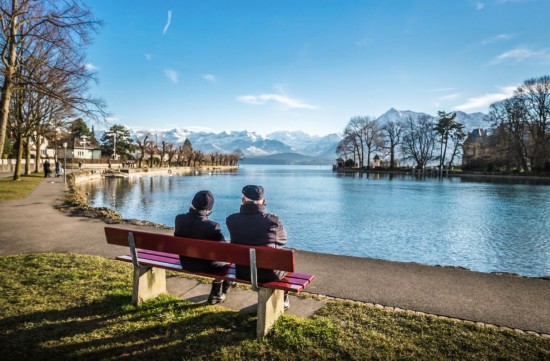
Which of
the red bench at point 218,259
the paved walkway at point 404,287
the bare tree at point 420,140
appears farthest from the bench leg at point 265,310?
the bare tree at point 420,140

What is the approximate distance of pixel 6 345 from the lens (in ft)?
12.6

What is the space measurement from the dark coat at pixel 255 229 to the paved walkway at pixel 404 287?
3.70ft

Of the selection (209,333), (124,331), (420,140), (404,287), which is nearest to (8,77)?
(124,331)

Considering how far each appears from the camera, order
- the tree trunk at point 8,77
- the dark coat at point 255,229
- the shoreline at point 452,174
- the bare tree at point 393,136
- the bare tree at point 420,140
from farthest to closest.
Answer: the bare tree at point 393,136 → the bare tree at point 420,140 → the shoreline at point 452,174 → the tree trunk at point 8,77 → the dark coat at point 255,229

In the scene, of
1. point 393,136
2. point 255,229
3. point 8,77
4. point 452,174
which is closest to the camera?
point 255,229

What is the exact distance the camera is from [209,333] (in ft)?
13.7

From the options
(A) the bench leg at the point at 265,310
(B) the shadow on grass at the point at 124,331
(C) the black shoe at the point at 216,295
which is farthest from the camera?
(C) the black shoe at the point at 216,295

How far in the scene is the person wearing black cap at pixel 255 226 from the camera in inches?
169

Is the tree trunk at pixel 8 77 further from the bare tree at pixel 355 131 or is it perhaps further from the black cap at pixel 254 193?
the bare tree at pixel 355 131

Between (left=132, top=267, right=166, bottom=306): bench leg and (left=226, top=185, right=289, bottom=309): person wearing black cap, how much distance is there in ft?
4.79

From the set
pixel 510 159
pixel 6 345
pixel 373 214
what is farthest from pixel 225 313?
pixel 510 159

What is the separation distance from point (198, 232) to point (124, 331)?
141cm

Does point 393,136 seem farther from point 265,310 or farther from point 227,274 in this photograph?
point 265,310

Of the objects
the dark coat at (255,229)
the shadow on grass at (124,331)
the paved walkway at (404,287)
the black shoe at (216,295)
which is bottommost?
the paved walkway at (404,287)
